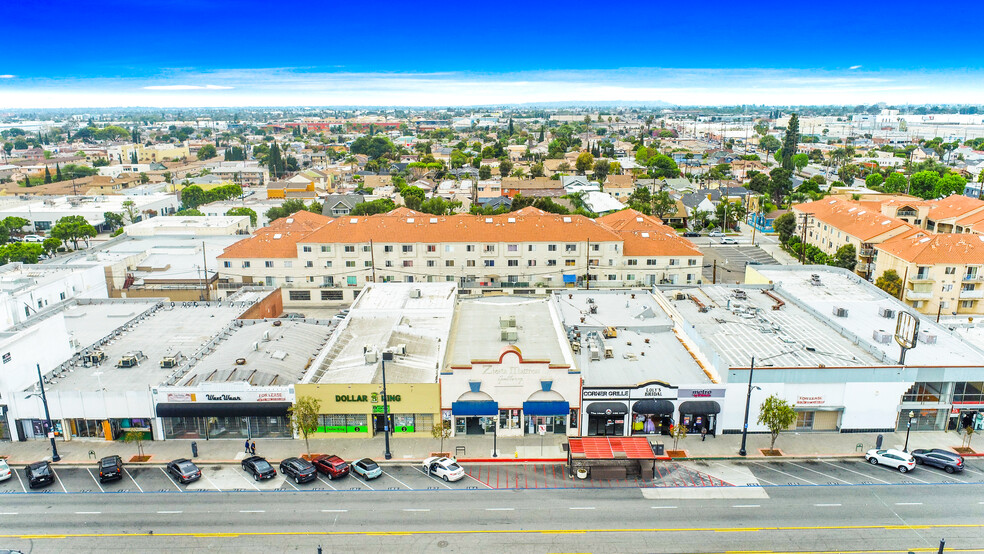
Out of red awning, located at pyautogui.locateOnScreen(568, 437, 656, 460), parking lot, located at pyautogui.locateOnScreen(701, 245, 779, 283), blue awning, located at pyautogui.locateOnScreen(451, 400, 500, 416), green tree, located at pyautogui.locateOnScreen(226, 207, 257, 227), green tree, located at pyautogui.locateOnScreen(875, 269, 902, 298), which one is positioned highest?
green tree, located at pyautogui.locateOnScreen(226, 207, 257, 227)

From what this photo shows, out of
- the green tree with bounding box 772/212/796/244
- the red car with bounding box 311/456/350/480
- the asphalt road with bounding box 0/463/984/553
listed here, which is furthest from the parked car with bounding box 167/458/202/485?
the green tree with bounding box 772/212/796/244

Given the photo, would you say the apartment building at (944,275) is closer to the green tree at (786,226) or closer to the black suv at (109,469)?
the green tree at (786,226)

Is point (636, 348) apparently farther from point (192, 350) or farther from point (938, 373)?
point (192, 350)

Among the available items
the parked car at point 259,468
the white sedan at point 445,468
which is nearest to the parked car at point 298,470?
the parked car at point 259,468

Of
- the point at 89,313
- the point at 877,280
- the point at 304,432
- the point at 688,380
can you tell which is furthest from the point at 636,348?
the point at 89,313

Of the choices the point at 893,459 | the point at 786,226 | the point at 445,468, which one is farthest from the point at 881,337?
the point at 786,226

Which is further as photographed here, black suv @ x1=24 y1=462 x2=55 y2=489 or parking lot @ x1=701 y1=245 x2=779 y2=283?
parking lot @ x1=701 y1=245 x2=779 y2=283

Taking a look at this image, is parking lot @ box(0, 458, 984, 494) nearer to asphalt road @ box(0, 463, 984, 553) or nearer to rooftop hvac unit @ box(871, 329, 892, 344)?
Result: asphalt road @ box(0, 463, 984, 553)
